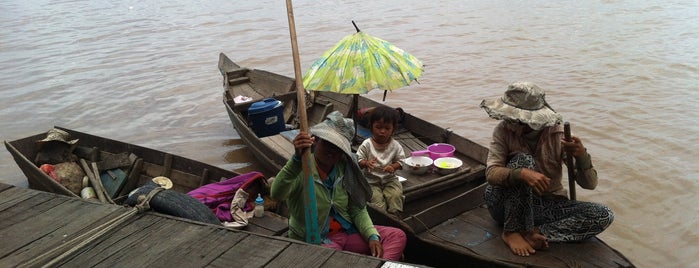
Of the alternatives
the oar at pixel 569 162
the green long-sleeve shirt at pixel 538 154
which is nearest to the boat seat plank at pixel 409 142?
the green long-sleeve shirt at pixel 538 154

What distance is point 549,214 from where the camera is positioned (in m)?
3.58

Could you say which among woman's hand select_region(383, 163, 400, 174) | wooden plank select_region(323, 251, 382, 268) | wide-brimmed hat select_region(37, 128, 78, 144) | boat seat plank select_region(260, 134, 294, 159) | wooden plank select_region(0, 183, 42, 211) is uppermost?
wooden plank select_region(0, 183, 42, 211)

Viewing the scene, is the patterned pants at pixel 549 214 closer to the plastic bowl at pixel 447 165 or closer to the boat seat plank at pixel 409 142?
the plastic bowl at pixel 447 165

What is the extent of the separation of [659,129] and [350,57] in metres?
5.05

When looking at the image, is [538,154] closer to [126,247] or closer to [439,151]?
[439,151]

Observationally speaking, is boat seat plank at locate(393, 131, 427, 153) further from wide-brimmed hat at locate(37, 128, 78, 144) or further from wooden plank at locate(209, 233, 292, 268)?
wide-brimmed hat at locate(37, 128, 78, 144)

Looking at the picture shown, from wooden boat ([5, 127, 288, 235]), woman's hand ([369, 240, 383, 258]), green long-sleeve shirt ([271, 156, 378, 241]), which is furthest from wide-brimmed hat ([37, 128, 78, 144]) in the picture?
woman's hand ([369, 240, 383, 258])

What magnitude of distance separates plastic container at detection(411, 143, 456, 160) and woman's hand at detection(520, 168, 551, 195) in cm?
187

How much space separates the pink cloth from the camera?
126 inches

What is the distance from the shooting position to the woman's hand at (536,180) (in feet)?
10.2

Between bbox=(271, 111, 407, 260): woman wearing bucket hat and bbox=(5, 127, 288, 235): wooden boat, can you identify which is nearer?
bbox=(271, 111, 407, 260): woman wearing bucket hat

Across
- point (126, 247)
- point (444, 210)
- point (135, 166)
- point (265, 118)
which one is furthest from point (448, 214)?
point (135, 166)

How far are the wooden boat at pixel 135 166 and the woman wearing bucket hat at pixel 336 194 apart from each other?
6.49 feet

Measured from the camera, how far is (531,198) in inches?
135
